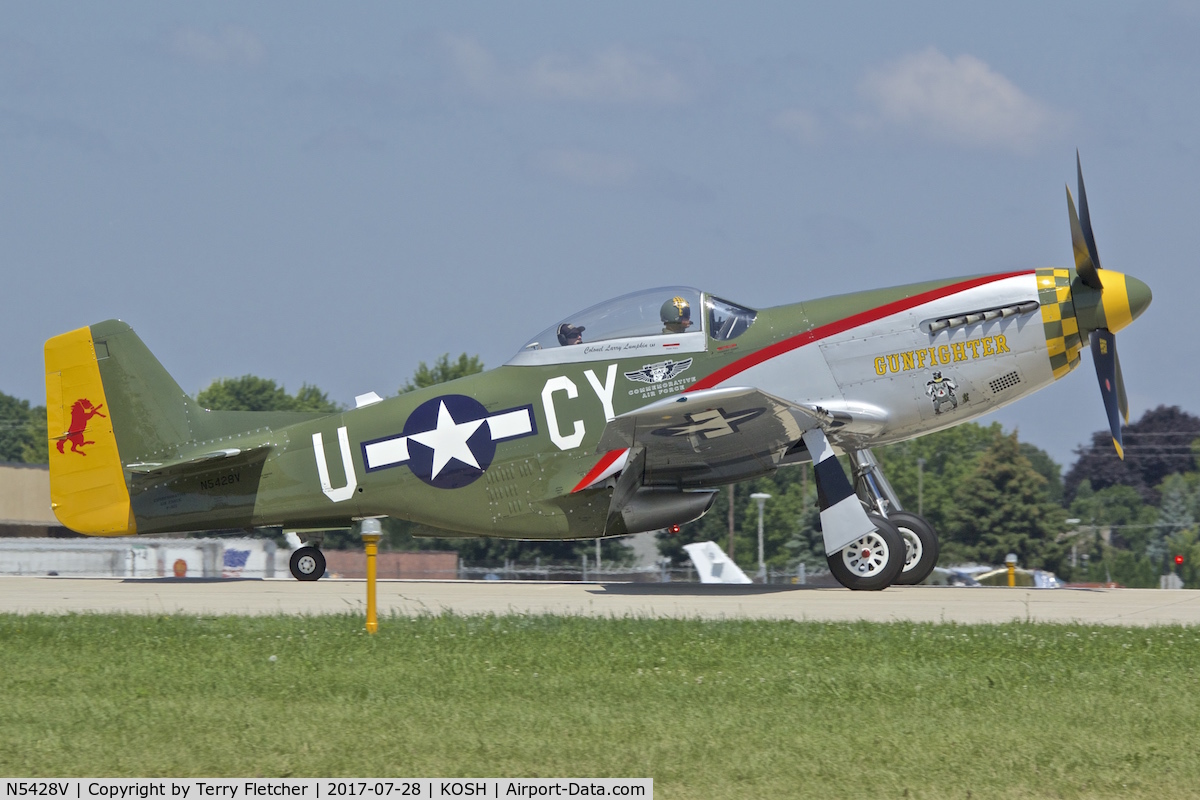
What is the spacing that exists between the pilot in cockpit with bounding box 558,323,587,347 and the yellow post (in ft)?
16.0

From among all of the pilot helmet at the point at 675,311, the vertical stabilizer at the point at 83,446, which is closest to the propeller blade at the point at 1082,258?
the pilot helmet at the point at 675,311

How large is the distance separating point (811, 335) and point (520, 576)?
114ft

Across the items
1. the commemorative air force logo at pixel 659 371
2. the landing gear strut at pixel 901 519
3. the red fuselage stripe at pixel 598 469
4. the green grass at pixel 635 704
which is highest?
the commemorative air force logo at pixel 659 371

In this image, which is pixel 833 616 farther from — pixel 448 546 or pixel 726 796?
pixel 448 546

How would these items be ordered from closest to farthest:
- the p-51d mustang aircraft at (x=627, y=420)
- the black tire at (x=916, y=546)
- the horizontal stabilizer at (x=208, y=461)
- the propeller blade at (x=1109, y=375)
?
the p-51d mustang aircraft at (x=627, y=420) → the propeller blade at (x=1109, y=375) → the black tire at (x=916, y=546) → the horizontal stabilizer at (x=208, y=461)

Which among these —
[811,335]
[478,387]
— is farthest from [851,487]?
[478,387]

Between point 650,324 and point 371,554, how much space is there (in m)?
5.28

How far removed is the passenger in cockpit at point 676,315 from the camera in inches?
522

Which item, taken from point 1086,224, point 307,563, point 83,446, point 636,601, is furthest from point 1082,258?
point 83,446

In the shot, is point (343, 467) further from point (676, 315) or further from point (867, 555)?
point (867, 555)

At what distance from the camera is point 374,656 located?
8242 mm

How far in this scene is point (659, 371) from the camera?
1327cm

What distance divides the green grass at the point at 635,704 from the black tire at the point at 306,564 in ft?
19.9

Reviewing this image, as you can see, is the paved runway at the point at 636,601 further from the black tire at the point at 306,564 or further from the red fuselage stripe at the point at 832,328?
the red fuselage stripe at the point at 832,328
